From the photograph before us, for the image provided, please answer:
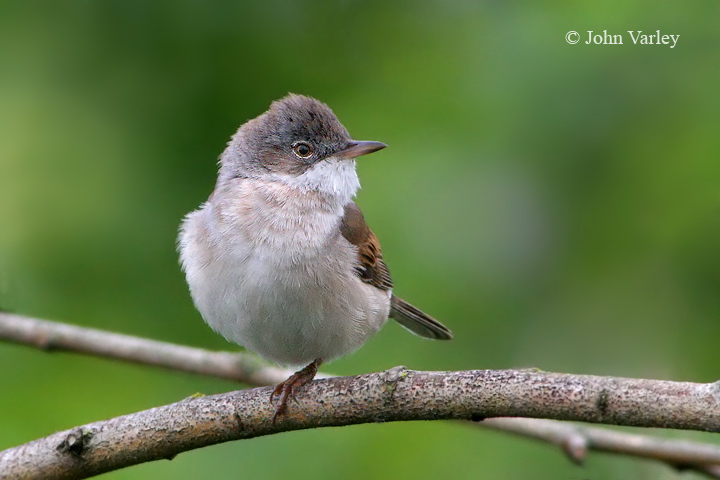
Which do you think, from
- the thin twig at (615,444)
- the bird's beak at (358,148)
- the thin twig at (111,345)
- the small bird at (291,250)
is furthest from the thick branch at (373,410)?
the bird's beak at (358,148)

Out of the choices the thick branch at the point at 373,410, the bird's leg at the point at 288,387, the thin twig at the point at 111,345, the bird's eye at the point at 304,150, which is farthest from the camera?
the bird's eye at the point at 304,150

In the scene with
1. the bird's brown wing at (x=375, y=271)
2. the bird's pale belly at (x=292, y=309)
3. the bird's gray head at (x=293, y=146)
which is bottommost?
the bird's pale belly at (x=292, y=309)

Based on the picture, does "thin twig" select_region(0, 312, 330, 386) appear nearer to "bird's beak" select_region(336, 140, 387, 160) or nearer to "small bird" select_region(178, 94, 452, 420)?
"small bird" select_region(178, 94, 452, 420)

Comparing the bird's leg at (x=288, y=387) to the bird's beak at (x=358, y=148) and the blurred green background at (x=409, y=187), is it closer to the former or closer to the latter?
the blurred green background at (x=409, y=187)

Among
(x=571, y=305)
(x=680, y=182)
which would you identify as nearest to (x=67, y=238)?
(x=571, y=305)

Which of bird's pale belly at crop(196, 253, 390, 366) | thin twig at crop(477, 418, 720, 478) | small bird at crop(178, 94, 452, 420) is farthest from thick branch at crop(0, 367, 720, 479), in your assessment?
thin twig at crop(477, 418, 720, 478)

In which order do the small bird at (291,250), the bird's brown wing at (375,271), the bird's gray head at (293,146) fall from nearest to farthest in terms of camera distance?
the small bird at (291,250) → the bird's brown wing at (375,271) → the bird's gray head at (293,146)
